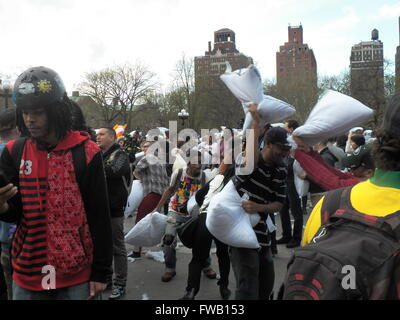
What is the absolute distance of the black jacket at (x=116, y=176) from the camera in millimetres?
4504

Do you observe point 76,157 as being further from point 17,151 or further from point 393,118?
point 393,118

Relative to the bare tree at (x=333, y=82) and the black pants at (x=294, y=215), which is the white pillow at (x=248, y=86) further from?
the bare tree at (x=333, y=82)

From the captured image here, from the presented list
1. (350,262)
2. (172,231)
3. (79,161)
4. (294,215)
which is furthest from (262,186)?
(294,215)

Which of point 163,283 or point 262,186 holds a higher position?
point 262,186

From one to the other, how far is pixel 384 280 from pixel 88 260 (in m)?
1.63

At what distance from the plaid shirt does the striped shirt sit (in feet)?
9.58

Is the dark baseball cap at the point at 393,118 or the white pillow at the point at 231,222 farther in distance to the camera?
the white pillow at the point at 231,222

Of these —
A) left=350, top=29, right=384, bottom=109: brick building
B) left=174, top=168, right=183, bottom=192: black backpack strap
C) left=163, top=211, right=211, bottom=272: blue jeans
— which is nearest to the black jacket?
left=163, top=211, right=211, bottom=272: blue jeans

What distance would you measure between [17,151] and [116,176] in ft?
7.50

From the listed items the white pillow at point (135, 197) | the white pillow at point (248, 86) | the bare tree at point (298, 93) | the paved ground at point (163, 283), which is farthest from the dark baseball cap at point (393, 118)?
the bare tree at point (298, 93)

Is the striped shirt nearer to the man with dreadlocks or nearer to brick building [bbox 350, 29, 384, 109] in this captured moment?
the man with dreadlocks

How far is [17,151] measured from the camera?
2.26 m

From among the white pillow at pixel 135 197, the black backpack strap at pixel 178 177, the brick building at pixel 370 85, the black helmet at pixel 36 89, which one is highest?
the brick building at pixel 370 85

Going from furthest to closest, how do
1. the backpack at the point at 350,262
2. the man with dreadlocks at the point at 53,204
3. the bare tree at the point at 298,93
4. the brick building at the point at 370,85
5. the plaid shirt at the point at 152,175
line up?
the bare tree at the point at 298,93
the brick building at the point at 370,85
the plaid shirt at the point at 152,175
the man with dreadlocks at the point at 53,204
the backpack at the point at 350,262
